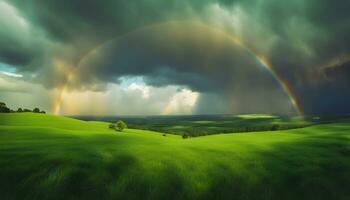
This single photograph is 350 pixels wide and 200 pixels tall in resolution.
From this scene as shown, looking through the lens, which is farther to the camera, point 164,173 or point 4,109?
point 4,109

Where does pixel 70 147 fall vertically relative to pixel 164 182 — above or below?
above

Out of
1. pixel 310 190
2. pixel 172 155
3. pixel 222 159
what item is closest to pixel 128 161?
pixel 172 155

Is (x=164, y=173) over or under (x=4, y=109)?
under

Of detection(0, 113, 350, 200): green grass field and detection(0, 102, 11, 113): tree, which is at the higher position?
detection(0, 102, 11, 113): tree

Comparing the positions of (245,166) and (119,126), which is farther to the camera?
(119,126)

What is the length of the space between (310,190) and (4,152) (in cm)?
3121

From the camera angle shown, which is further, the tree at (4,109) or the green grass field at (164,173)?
the tree at (4,109)

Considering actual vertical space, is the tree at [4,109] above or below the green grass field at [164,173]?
above

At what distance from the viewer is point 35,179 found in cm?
2234

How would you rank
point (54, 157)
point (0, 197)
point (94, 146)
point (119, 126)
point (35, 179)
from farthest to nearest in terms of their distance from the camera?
point (119, 126) → point (94, 146) → point (54, 157) → point (35, 179) → point (0, 197)

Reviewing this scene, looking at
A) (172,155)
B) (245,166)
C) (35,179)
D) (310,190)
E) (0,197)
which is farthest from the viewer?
(172,155)

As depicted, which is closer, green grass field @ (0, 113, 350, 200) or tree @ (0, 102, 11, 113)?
green grass field @ (0, 113, 350, 200)

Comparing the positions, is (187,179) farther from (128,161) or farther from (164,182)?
(128,161)

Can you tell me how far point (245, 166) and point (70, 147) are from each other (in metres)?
21.0
